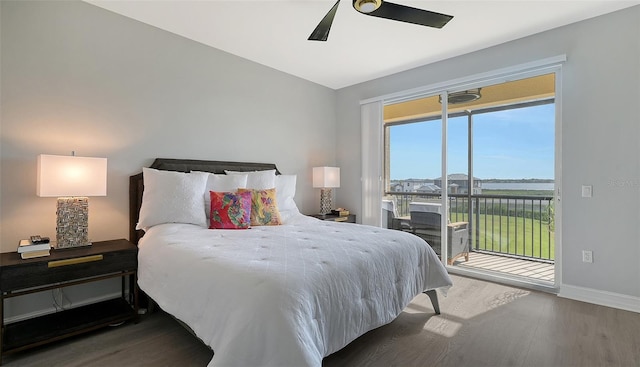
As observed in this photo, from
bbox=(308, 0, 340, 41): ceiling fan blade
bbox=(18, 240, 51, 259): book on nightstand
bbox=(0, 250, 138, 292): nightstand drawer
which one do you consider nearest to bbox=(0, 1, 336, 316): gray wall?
bbox=(18, 240, 51, 259): book on nightstand

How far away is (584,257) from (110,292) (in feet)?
14.4

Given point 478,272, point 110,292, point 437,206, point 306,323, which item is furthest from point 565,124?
point 110,292

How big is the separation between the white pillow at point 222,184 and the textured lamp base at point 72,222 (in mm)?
907

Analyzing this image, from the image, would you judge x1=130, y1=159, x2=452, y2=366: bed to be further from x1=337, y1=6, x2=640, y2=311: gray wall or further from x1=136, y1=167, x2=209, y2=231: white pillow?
x1=337, y1=6, x2=640, y2=311: gray wall

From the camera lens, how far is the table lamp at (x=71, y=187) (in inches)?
81.6

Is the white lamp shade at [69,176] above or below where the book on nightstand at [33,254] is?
above

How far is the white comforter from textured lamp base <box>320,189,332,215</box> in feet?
5.94

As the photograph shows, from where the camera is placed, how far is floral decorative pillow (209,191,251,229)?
266 cm

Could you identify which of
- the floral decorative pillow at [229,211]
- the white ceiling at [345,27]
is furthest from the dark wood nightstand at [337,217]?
Answer: the white ceiling at [345,27]

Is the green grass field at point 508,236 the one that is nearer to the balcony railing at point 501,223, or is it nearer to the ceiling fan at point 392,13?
the balcony railing at point 501,223

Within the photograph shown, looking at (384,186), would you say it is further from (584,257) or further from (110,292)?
(110,292)

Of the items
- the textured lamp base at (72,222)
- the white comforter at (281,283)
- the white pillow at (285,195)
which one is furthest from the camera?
the white pillow at (285,195)

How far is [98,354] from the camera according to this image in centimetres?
191

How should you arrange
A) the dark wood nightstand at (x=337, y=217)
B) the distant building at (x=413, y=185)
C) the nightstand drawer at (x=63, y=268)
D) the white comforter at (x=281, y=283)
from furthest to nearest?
1. the dark wood nightstand at (x=337, y=217)
2. the distant building at (x=413, y=185)
3. the nightstand drawer at (x=63, y=268)
4. the white comforter at (x=281, y=283)
